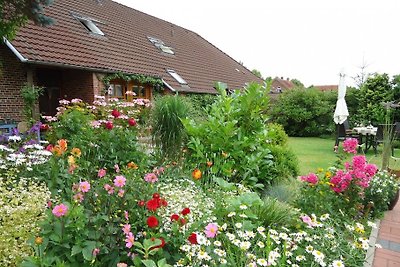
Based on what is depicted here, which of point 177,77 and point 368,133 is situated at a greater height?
point 177,77

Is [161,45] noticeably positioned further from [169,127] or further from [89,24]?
[169,127]

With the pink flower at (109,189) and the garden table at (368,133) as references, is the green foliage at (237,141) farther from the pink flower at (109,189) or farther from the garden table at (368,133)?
the garden table at (368,133)

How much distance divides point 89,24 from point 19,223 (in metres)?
12.2

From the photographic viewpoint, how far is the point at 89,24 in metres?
12.6

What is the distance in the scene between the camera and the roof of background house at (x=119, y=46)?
9.60 metres

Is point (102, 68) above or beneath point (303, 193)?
above

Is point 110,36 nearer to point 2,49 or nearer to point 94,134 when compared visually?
point 2,49

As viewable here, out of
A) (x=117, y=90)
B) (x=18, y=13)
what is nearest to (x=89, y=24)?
(x=117, y=90)

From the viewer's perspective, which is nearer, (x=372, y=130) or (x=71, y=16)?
(x=372, y=130)

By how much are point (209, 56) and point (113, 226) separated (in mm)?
20226

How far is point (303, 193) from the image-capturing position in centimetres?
353

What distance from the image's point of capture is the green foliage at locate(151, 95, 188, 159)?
16.0 feet

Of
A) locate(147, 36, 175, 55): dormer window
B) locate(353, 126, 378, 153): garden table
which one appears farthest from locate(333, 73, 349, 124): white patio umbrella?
locate(147, 36, 175, 55): dormer window

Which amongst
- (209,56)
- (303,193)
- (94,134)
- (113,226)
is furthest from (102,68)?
(209,56)
